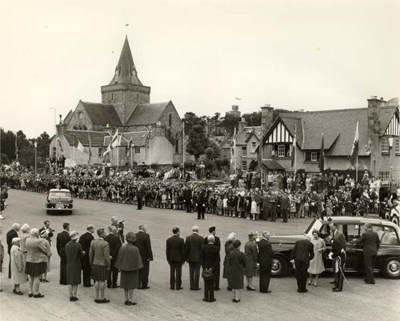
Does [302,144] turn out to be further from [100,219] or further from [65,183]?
[100,219]

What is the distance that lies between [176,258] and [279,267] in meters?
3.30

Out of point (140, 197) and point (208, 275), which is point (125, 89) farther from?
point (208, 275)

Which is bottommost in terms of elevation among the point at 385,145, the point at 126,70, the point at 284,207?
the point at 284,207

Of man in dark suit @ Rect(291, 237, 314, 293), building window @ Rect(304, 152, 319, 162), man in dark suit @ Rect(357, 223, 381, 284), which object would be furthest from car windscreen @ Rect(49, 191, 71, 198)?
building window @ Rect(304, 152, 319, 162)

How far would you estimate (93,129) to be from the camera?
10106cm

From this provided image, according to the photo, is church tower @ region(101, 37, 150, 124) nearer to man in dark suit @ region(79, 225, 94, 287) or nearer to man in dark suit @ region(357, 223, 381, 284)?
man in dark suit @ region(79, 225, 94, 287)

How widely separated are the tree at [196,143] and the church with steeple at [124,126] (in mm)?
5641

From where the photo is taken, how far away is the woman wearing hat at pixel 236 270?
497 inches

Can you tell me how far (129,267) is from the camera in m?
12.3

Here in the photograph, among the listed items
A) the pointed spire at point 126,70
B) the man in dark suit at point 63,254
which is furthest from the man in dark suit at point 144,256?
the pointed spire at point 126,70

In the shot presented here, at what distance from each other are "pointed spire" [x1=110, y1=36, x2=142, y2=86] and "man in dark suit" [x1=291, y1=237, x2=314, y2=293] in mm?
98931

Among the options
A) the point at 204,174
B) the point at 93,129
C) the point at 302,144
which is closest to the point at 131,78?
the point at 93,129

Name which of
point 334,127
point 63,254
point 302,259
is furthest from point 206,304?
point 334,127

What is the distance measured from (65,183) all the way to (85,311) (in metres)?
35.7
